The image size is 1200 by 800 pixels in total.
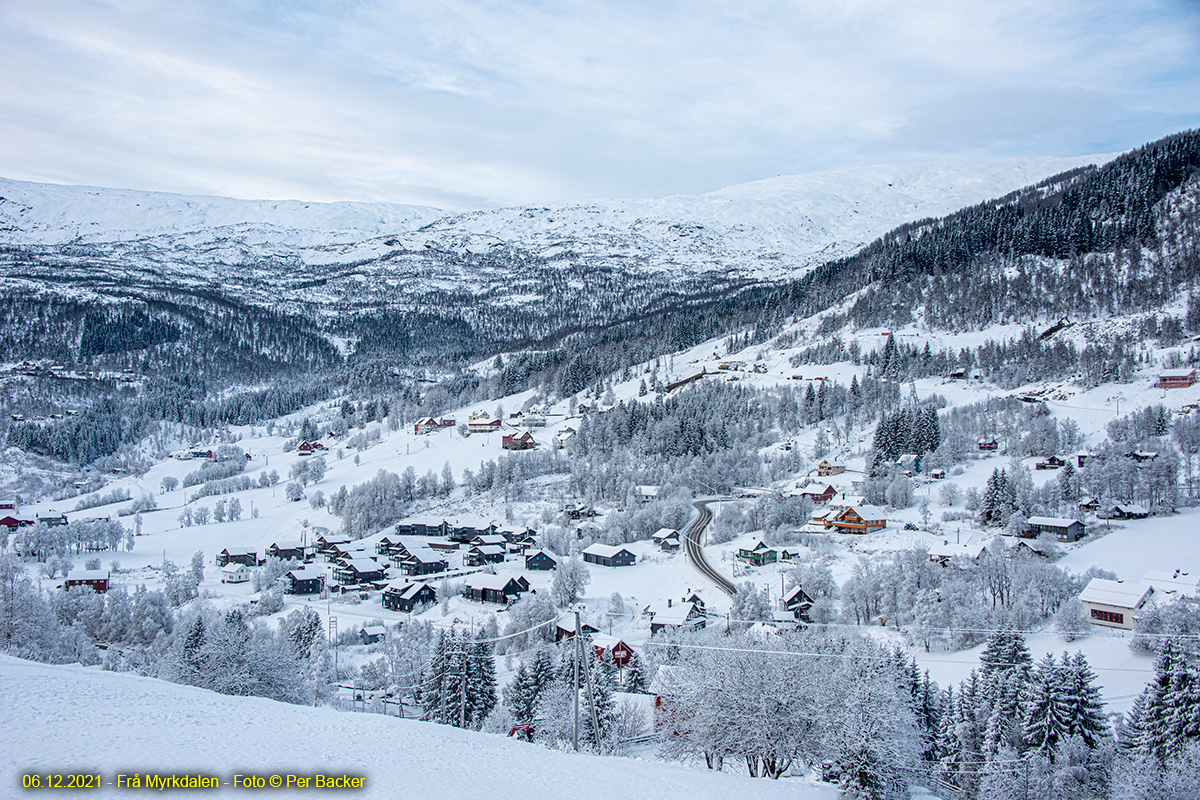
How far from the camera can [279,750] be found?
12.4 meters

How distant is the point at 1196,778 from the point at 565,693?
51.1ft

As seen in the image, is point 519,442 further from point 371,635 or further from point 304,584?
point 371,635

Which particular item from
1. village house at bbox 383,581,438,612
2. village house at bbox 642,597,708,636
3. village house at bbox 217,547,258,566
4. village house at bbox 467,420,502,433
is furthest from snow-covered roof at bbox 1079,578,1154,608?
village house at bbox 467,420,502,433

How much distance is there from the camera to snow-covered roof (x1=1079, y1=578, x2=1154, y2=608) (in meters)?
32.3

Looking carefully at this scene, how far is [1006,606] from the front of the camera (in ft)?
119

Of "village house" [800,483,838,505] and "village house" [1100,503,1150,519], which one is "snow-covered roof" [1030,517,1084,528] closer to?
"village house" [1100,503,1150,519]

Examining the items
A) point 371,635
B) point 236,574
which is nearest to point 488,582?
point 371,635

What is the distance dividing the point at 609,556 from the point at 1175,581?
32117 millimetres

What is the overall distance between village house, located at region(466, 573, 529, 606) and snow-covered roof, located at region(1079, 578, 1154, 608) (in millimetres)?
30250

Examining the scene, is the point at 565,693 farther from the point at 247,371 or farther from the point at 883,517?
the point at 247,371

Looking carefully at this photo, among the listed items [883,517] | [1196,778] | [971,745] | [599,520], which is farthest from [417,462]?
[1196,778]

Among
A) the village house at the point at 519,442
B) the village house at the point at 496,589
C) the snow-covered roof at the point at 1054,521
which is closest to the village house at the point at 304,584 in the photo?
the village house at the point at 496,589

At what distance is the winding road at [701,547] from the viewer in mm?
46266

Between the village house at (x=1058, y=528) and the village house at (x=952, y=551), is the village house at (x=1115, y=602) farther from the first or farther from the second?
the village house at (x=1058, y=528)
